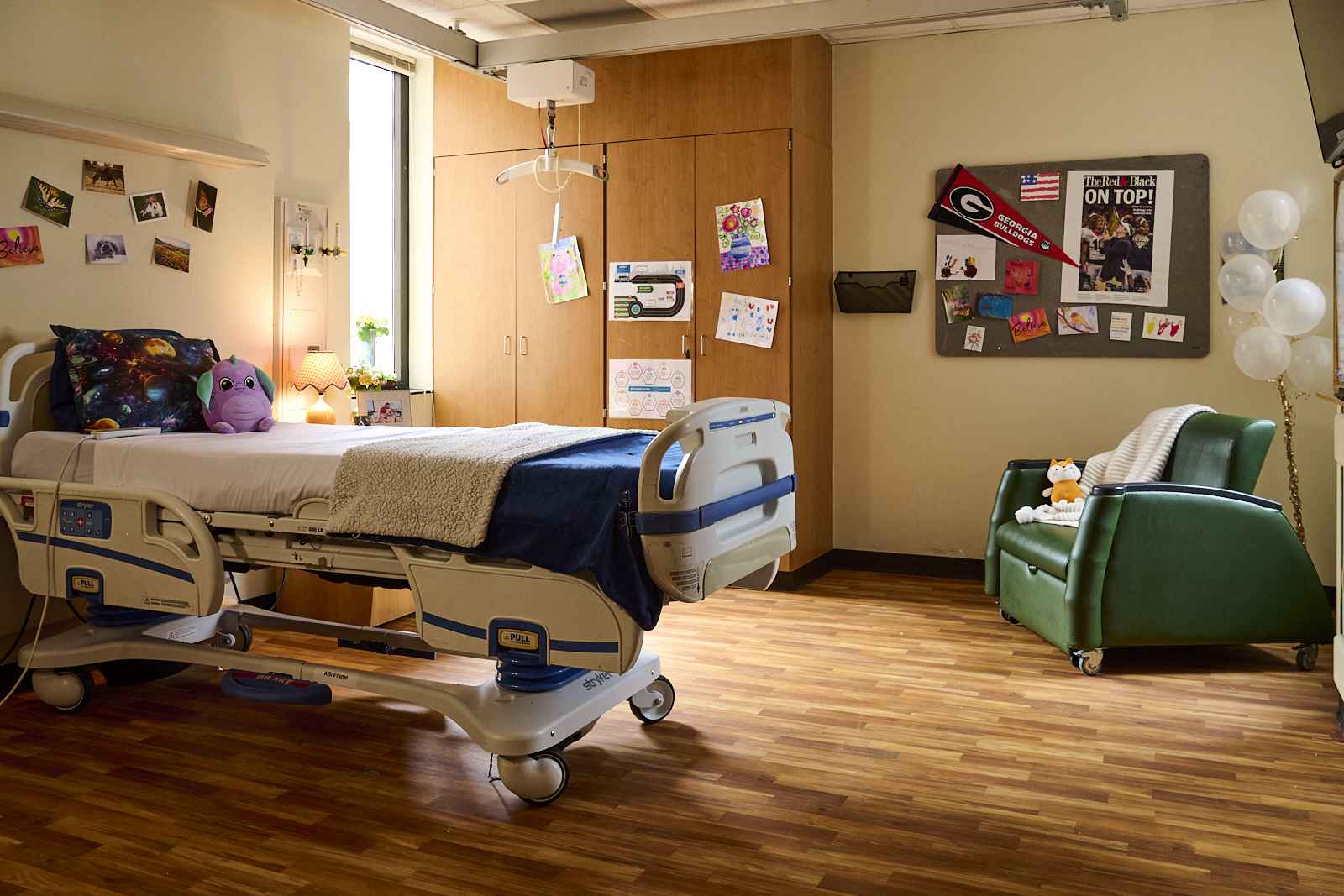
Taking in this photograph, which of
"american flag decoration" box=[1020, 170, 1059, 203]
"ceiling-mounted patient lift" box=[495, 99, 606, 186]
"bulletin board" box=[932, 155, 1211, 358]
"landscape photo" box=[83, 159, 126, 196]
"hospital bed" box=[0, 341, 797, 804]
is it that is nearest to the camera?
"hospital bed" box=[0, 341, 797, 804]

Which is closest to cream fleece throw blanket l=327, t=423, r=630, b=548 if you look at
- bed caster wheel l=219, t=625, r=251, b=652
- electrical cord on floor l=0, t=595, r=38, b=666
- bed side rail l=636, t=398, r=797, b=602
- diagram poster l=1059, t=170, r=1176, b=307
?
bed side rail l=636, t=398, r=797, b=602

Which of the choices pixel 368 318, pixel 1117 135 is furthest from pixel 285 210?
pixel 1117 135

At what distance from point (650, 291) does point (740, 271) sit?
48 cm

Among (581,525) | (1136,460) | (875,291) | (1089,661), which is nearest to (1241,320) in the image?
(1136,460)

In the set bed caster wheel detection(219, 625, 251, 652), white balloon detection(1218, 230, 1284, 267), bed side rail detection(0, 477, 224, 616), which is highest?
white balloon detection(1218, 230, 1284, 267)

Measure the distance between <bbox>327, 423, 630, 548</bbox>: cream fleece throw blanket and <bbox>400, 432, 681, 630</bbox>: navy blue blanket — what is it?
0.14ft

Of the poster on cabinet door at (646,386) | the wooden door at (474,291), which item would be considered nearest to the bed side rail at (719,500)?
the poster on cabinet door at (646,386)

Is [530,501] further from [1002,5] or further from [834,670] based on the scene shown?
[1002,5]

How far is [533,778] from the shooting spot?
2711 millimetres

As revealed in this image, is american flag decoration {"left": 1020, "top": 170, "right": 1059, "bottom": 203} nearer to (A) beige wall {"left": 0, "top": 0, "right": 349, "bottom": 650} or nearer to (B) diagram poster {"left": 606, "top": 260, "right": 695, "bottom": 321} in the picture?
(B) diagram poster {"left": 606, "top": 260, "right": 695, "bottom": 321}

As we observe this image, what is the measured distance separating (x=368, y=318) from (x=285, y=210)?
117 cm

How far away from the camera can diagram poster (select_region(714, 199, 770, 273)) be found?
203 inches

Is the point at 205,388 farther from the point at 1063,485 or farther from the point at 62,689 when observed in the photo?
the point at 1063,485

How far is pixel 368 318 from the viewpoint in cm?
577
